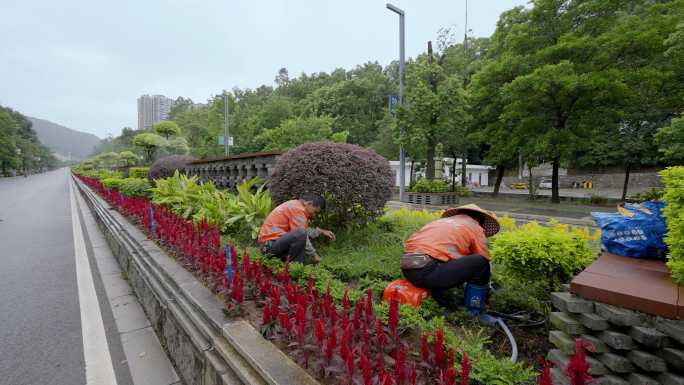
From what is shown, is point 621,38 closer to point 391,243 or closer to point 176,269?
point 391,243

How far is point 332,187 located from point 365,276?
1446 millimetres

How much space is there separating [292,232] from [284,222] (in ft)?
1.11

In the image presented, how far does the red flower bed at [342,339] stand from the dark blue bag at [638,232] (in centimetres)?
139

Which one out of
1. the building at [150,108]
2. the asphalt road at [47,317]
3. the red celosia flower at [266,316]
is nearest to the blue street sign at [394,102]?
the asphalt road at [47,317]

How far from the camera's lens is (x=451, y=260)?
274 cm

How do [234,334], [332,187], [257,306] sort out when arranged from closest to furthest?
1. [234,334]
2. [257,306]
3. [332,187]

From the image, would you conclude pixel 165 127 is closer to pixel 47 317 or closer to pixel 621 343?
pixel 47 317

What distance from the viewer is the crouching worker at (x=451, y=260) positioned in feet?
8.84

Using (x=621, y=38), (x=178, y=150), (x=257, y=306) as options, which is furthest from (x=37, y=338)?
(x=178, y=150)

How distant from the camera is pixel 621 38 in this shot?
1269 cm

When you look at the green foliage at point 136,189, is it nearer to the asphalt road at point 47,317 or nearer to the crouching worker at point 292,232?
the asphalt road at point 47,317

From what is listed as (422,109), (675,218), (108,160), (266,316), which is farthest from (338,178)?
(108,160)

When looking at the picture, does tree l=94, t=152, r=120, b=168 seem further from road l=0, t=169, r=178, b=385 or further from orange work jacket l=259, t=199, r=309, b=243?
orange work jacket l=259, t=199, r=309, b=243

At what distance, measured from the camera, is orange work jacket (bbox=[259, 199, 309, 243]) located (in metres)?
3.95
